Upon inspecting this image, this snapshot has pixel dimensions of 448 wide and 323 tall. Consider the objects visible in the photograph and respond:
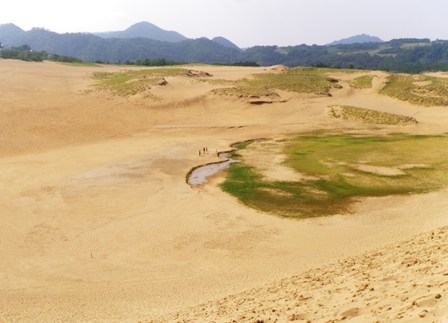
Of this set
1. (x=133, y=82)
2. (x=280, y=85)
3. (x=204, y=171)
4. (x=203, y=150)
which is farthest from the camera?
(x=280, y=85)

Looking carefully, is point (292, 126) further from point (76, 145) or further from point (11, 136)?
point (11, 136)

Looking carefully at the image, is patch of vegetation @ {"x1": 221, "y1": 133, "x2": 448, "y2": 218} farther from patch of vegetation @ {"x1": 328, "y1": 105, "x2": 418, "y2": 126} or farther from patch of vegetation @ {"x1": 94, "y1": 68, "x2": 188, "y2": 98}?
patch of vegetation @ {"x1": 94, "y1": 68, "x2": 188, "y2": 98}

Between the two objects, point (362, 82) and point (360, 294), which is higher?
point (362, 82)

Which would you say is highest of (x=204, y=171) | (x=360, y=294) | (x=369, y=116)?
(x=369, y=116)

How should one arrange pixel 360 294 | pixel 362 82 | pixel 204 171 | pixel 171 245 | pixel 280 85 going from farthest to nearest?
pixel 362 82 < pixel 280 85 < pixel 204 171 < pixel 171 245 < pixel 360 294

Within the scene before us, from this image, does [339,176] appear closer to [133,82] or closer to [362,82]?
[133,82]

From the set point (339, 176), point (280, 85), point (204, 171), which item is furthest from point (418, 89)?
point (204, 171)

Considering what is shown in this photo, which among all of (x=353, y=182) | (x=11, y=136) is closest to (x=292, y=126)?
(x=353, y=182)

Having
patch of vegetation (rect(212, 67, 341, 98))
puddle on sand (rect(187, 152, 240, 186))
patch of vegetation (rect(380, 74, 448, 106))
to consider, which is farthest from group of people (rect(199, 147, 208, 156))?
patch of vegetation (rect(380, 74, 448, 106))

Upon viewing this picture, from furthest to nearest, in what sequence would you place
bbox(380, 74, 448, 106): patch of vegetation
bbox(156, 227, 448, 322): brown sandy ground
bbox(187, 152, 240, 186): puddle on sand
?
bbox(380, 74, 448, 106): patch of vegetation → bbox(187, 152, 240, 186): puddle on sand → bbox(156, 227, 448, 322): brown sandy ground
